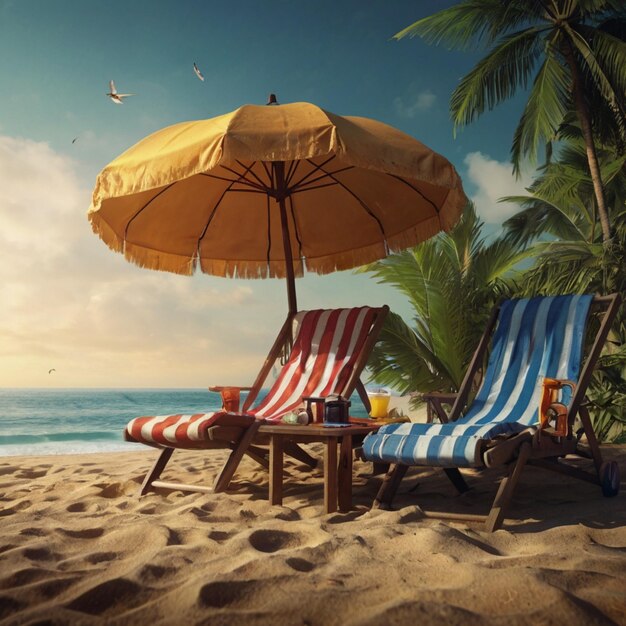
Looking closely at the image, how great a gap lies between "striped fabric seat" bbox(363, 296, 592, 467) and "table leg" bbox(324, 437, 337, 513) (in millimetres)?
225

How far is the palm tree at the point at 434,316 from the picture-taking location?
30.3 feet

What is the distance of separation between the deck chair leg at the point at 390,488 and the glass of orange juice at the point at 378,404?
811 millimetres

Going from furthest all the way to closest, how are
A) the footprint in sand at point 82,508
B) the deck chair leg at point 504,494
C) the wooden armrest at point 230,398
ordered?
the wooden armrest at point 230,398 < the footprint in sand at point 82,508 < the deck chair leg at point 504,494

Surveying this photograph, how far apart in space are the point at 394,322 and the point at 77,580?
7.97 meters

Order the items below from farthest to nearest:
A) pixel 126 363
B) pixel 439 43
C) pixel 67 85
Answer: pixel 126 363
pixel 67 85
pixel 439 43

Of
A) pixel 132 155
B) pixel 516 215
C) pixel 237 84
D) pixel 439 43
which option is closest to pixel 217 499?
pixel 132 155

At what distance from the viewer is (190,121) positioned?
418 centimetres

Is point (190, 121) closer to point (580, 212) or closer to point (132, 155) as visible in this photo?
point (132, 155)

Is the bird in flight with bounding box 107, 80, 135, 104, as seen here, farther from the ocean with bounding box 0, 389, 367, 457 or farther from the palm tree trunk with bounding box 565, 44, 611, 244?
the ocean with bounding box 0, 389, 367, 457

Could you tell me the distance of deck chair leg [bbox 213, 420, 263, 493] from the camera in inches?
142

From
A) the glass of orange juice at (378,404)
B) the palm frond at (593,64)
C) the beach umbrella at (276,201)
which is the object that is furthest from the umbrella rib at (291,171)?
the palm frond at (593,64)

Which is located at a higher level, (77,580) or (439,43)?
(439,43)

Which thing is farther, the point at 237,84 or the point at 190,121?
the point at 237,84

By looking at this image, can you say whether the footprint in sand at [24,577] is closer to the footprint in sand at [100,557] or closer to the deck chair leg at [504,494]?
the footprint in sand at [100,557]
